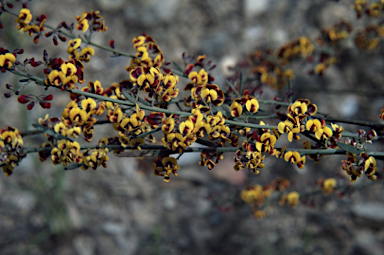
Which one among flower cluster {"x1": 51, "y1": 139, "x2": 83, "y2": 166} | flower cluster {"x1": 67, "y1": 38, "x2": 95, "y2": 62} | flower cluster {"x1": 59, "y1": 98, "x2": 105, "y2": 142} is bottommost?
flower cluster {"x1": 51, "y1": 139, "x2": 83, "y2": 166}

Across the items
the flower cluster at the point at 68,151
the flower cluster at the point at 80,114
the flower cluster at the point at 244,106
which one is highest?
the flower cluster at the point at 244,106

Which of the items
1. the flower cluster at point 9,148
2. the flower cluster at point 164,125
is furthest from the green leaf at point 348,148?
the flower cluster at point 9,148

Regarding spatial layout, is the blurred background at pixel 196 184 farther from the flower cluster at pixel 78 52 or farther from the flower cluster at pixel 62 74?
the flower cluster at pixel 62 74

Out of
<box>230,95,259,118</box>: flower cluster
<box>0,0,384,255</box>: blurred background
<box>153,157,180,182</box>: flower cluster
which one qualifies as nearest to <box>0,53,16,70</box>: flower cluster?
<box>153,157,180,182</box>: flower cluster

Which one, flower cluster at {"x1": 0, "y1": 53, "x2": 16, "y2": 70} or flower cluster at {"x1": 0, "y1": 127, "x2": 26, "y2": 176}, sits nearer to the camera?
flower cluster at {"x1": 0, "y1": 53, "x2": 16, "y2": 70}

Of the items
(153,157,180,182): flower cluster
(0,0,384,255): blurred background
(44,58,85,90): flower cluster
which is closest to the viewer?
(44,58,85,90): flower cluster

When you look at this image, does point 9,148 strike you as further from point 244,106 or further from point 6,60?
point 244,106

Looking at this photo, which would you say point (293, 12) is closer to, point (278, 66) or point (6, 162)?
point (278, 66)

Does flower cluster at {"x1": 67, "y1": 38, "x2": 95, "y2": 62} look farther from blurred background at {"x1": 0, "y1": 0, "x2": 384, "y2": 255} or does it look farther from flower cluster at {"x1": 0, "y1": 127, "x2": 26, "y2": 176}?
blurred background at {"x1": 0, "y1": 0, "x2": 384, "y2": 255}
